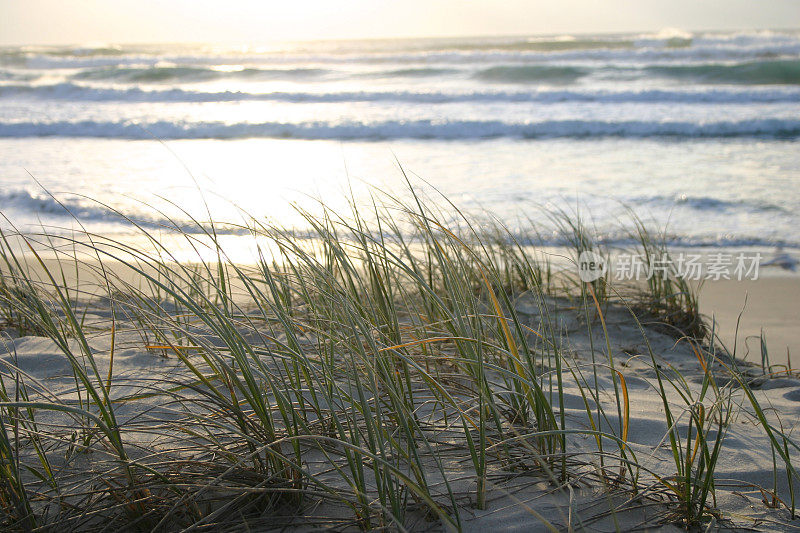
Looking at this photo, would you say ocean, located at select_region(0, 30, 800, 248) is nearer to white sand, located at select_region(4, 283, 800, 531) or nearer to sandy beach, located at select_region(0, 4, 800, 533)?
sandy beach, located at select_region(0, 4, 800, 533)

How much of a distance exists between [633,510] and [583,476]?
14 centimetres

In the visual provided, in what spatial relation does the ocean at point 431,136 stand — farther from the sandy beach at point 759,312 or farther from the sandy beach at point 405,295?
the sandy beach at point 759,312

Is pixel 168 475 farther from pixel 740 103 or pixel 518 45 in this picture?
pixel 518 45

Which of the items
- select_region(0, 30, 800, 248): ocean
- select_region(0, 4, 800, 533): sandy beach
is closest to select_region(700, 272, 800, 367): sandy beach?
select_region(0, 4, 800, 533): sandy beach

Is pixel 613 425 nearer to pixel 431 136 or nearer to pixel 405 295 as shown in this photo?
pixel 405 295

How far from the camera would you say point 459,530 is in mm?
1224

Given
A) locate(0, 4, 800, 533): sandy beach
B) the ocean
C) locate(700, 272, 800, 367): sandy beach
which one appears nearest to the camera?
locate(0, 4, 800, 533): sandy beach

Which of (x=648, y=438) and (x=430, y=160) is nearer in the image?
(x=648, y=438)

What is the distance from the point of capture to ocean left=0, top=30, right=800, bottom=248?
5723mm

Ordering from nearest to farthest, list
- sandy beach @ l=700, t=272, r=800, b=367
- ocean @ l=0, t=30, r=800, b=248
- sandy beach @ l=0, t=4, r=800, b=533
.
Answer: sandy beach @ l=0, t=4, r=800, b=533
sandy beach @ l=700, t=272, r=800, b=367
ocean @ l=0, t=30, r=800, b=248

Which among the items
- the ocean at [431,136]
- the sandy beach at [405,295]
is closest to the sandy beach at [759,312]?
the sandy beach at [405,295]

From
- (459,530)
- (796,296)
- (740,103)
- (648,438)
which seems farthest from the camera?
(740,103)

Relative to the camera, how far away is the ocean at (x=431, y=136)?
5723 millimetres

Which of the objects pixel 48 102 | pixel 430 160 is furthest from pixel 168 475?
pixel 48 102
